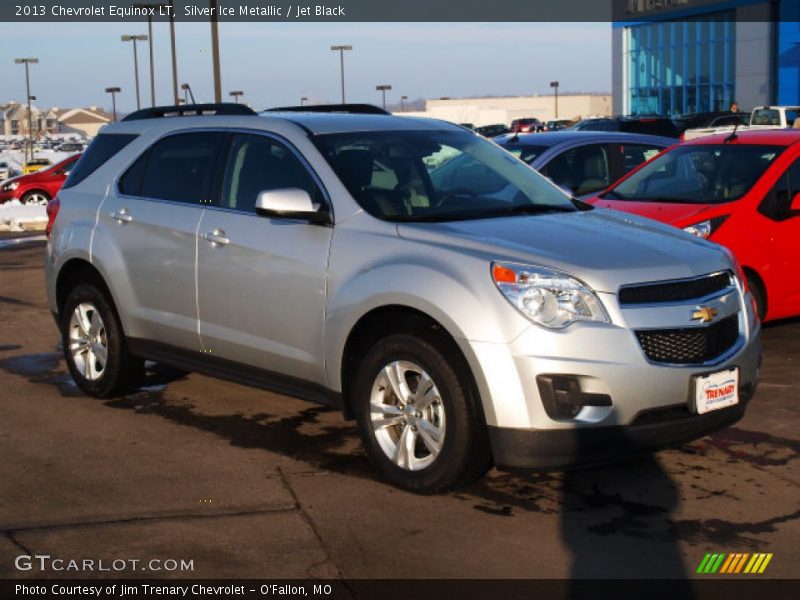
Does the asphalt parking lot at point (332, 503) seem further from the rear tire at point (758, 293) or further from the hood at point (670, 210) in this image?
the hood at point (670, 210)

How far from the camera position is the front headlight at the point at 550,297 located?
511 cm

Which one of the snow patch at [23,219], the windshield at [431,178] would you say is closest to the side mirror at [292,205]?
the windshield at [431,178]

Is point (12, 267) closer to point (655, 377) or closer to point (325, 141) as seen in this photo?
point (325, 141)

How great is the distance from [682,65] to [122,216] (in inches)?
2115

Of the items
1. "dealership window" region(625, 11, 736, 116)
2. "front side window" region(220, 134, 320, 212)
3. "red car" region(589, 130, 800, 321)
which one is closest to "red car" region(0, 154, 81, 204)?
"red car" region(589, 130, 800, 321)

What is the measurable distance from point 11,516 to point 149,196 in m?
2.57

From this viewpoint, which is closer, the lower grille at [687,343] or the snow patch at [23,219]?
the lower grille at [687,343]

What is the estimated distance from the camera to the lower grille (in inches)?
204

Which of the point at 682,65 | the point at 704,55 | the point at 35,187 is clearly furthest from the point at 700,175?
the point at 682,65

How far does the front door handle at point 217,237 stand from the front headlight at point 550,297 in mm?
1910

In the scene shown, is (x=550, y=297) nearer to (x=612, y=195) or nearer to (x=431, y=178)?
(x=431, y=178)

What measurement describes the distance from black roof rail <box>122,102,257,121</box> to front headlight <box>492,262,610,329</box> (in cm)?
243

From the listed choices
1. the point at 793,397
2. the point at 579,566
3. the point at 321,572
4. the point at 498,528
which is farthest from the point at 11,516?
the point at 793,397

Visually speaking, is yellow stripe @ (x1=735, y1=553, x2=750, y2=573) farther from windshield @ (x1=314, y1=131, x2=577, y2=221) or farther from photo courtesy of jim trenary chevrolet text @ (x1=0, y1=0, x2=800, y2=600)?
windshield @ (x1=314, y1=131, x2=577, y2=221)
